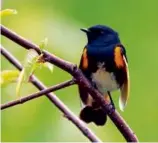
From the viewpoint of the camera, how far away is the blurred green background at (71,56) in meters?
1.83

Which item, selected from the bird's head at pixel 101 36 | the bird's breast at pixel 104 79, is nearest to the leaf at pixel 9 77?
the bird's breast at pixel 104 79

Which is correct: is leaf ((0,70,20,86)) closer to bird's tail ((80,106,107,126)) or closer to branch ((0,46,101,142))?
branch ((0,46,101,142))

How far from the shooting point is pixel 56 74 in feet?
6.79

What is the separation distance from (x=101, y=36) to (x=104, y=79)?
23cm

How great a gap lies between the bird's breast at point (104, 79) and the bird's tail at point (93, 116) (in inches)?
2.5

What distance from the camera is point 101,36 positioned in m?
1.89

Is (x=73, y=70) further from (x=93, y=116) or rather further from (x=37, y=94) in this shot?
(x=93, y=116)

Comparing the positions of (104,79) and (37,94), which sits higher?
(37,94)

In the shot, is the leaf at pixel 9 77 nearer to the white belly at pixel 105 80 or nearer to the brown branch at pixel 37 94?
the brown branch at pixel 37 94

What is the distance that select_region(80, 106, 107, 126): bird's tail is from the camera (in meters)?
1.59

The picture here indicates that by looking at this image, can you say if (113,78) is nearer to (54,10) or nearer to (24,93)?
(24,93)

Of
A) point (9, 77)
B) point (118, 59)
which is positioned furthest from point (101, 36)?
point (9, 77)

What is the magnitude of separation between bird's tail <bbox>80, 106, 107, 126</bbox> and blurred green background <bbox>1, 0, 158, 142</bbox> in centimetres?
14

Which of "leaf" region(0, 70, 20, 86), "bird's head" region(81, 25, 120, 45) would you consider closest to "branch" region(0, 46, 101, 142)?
"leaf" region(0, 70, 20, 86)
